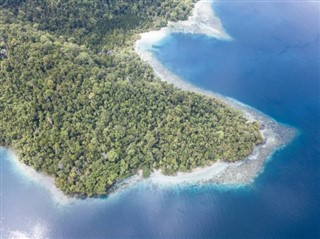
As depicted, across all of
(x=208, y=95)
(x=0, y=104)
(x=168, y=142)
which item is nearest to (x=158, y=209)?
(x=168, y=142)

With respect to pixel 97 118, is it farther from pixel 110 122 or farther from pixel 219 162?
pixel 219 162

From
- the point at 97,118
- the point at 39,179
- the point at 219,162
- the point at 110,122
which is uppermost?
the point at 110,122

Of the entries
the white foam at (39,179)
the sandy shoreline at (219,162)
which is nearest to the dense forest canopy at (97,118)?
the white foam at (39,179)

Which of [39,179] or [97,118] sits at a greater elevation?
[97,118]

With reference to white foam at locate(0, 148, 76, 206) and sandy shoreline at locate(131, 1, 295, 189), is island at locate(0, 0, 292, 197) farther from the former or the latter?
white foam at locate(0, 148, 76, 206)

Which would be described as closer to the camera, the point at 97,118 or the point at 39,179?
the point at 39,179

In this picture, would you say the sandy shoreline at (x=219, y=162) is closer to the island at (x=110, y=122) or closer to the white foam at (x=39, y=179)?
the island at (x=110, y=122)

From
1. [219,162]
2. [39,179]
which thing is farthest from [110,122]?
[219,162]
